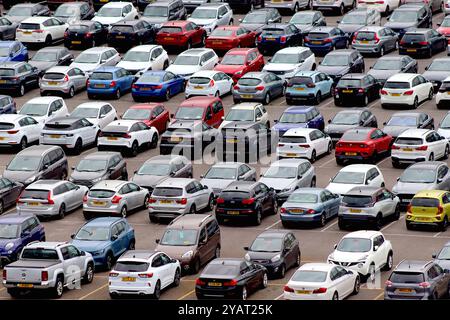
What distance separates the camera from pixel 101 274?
148 ft

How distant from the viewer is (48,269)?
138 ft

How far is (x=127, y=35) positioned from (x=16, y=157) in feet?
68.1

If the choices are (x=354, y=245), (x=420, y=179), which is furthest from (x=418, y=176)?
(x=354, y=245)

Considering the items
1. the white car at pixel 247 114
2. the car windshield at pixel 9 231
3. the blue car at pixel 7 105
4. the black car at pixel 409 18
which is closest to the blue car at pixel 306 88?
the white car at pixel 247 114

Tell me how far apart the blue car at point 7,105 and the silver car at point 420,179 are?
19227 mm

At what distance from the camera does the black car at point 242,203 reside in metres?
50.2

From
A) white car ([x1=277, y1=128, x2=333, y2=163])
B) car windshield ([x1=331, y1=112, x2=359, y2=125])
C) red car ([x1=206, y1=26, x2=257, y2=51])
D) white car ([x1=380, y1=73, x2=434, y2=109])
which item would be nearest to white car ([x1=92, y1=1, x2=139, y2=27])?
red car ([x1=206, y1=26, x2=257, y2=51])

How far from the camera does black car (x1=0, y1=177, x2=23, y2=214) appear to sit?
52.5 meters

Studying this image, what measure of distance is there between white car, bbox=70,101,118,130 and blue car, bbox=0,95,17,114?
3.08 meters

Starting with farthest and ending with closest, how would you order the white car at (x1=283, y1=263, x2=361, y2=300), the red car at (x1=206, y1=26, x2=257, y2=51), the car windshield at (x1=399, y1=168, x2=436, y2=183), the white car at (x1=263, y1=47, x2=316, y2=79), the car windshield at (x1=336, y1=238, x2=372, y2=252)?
the red car at (x1=206, y1=26, x2=257, y2=51)
the white car at (x1=263, y1=47, x2=316, y2=79)
the car windshield at (x1=399, y1=168, x2=436, y2=183)
the car windshield at (x1=336, y1=238, x2=372, y2=252)
the white car at (x1=283, y1=263, x2=361, y2=300)

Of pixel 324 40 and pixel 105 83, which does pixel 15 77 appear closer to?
pixel 105 83

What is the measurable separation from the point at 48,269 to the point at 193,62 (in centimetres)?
2879

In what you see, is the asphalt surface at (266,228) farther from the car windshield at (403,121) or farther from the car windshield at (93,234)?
the car windshield at (403,121)

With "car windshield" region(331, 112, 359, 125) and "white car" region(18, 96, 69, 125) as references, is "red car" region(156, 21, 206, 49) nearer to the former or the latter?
"white car" region(18, 96, 69, 125)
